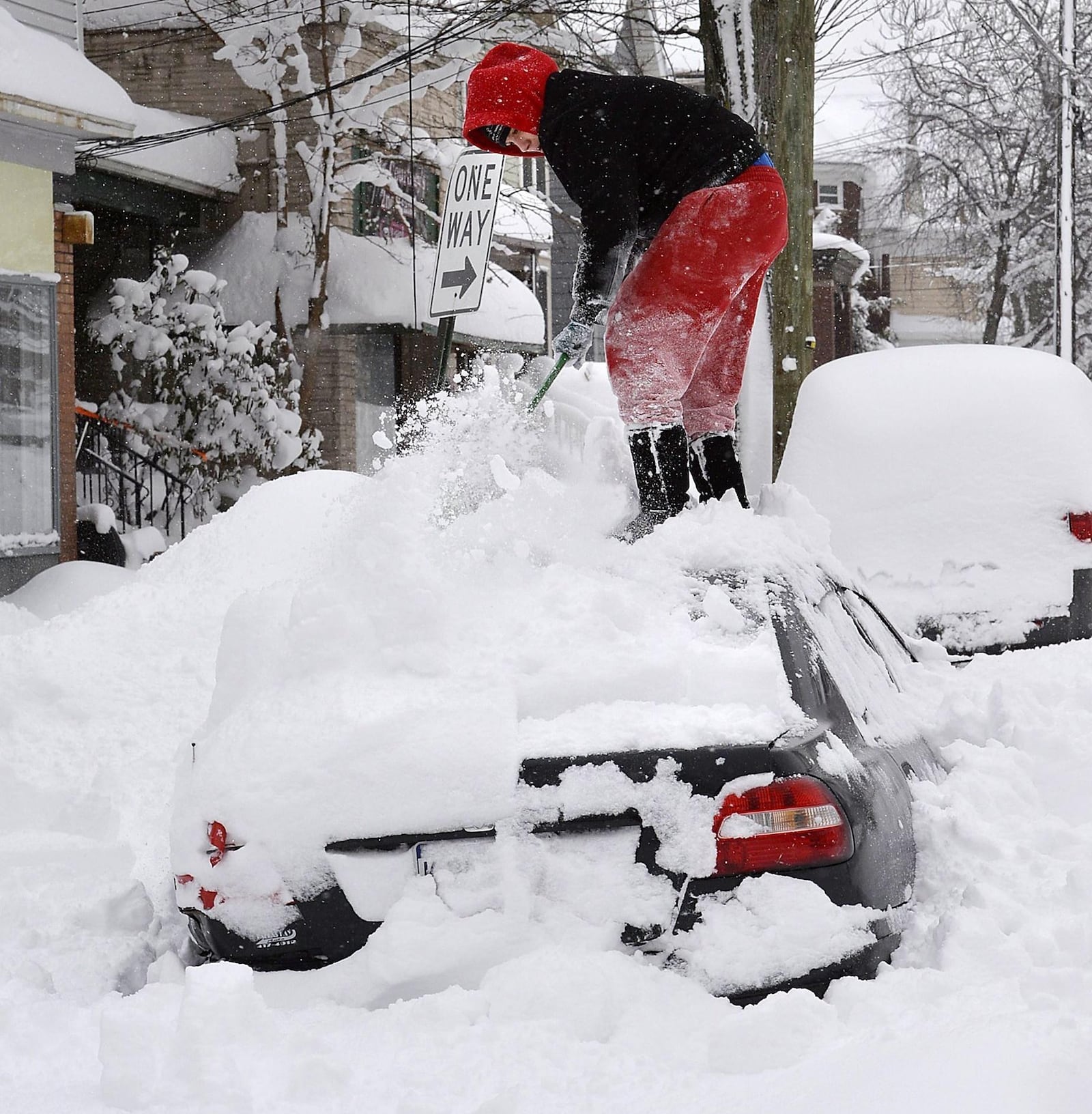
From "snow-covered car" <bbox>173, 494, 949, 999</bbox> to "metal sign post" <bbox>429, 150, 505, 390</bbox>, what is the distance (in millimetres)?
6128

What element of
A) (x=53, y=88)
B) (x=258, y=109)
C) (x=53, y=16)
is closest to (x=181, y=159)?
(x=258, y=109)

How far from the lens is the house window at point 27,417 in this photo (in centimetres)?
1013

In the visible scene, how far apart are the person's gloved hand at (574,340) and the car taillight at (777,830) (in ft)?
7.75

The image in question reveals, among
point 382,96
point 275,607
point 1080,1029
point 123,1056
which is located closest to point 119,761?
point 275,607

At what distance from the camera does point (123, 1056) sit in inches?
86.2

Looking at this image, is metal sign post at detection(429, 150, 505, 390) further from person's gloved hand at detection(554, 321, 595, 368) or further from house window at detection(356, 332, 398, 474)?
house window at detection(356, 332, 398, 474)

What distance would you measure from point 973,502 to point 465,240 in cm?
444

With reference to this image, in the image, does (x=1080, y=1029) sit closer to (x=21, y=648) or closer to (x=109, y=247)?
(x=21, y=648)

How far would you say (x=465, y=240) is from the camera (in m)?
8.95

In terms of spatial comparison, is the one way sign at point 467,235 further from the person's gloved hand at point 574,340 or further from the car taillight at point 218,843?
the car taillight at point 218,843

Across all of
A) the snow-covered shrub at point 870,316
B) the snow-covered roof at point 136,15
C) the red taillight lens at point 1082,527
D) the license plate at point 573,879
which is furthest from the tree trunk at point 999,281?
the license plate at point 573,879

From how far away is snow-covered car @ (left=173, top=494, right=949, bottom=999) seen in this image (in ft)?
8.02

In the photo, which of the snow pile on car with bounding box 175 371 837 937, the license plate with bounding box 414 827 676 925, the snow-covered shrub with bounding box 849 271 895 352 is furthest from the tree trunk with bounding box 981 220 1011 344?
the license plate with bounding box 414 827 676 925

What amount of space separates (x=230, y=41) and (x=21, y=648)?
11.6 metres
